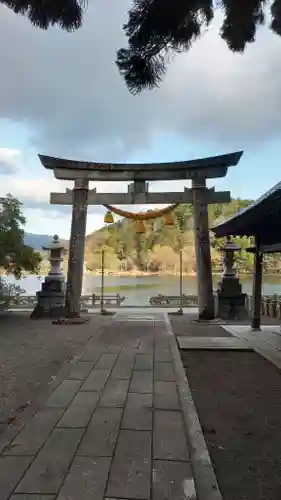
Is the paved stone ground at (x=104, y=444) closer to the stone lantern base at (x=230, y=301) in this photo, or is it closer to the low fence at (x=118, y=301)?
the stone lantern base at (x=230, y=301)

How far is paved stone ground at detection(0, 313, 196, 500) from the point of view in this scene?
7.27 feet

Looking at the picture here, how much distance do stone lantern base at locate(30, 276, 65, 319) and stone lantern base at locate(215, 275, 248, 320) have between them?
15.1 ft

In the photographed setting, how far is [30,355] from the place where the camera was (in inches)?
251

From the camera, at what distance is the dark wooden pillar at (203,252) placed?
1086 centimetres

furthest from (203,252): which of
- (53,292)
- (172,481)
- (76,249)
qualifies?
(172,481)

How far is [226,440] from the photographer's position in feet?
10.5

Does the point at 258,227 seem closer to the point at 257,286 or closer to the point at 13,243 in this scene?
the point at 257,286

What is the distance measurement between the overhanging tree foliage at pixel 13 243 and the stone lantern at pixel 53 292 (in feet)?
4.23

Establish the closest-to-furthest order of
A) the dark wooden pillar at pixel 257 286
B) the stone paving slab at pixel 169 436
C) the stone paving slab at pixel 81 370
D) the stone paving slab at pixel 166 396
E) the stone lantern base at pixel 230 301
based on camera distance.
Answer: the stone paving slab at pixel 169 436, the stone paving slab at pixel 166 396, the stone paving slab at pixel 81 370, the dark wooden pillar at pixel 257 286, the stone lantern base at pixel 230 301

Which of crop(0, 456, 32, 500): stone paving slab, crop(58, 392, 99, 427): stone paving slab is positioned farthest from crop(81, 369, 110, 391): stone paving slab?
crop(0, 456, 32, 500): stone paving slab

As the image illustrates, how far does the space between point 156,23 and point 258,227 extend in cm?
620

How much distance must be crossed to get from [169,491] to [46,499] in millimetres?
609

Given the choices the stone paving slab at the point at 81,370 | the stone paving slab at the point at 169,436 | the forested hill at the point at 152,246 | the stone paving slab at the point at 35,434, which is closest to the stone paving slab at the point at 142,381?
the stone paving slab at the point at 81,370

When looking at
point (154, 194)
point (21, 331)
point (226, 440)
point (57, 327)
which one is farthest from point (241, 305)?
point (226, 440)
